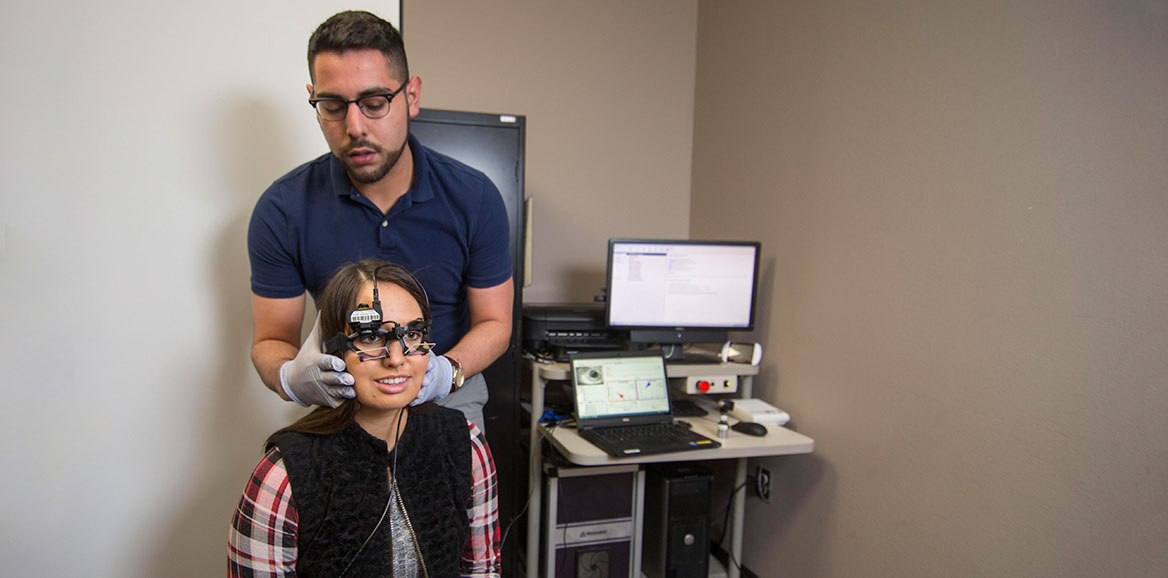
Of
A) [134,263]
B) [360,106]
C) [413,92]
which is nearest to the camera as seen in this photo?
[360,106]

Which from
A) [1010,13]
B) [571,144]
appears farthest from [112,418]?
[1010,13]

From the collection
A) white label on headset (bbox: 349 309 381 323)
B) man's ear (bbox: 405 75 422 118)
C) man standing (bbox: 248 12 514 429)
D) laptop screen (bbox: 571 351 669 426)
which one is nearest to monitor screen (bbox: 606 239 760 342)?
laptop screen (bbox: 571 351 669 426)

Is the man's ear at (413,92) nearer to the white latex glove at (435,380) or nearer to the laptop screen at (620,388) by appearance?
the white latex glove at (435,380)

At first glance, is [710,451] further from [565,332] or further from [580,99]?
[580,99]

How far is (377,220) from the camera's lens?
1310 millimetres

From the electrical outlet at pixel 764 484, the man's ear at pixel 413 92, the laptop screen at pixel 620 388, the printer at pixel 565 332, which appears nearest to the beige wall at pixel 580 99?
the printer at pixel 565 332

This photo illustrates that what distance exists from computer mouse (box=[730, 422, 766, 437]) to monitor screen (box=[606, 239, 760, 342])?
357 millimetres

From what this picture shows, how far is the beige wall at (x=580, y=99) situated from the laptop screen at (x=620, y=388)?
2.65 ft

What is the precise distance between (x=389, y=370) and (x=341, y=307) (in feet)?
0.45

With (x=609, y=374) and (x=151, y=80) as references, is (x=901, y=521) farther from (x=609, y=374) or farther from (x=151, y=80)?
(x=151, y=80)

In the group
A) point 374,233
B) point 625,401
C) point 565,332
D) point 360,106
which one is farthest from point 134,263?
point 625,401

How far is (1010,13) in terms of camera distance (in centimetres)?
148

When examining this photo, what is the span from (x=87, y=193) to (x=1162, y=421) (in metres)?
2.29

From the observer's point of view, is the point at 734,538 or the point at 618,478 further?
the point at 734,538
